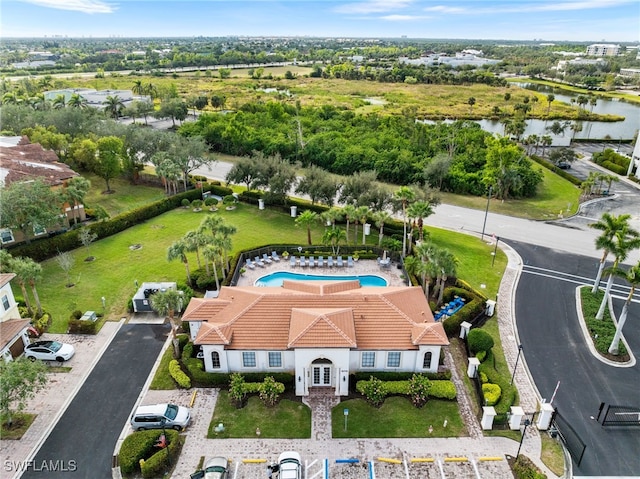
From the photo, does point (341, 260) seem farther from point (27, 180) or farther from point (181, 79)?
point (181, 79)

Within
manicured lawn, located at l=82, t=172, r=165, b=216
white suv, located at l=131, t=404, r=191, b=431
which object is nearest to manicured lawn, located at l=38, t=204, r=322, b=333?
manicured lawn, located at l=82, t=172, r=165, b=216

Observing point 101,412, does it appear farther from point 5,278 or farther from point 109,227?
point 109,227

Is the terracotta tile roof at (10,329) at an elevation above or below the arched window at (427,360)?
above

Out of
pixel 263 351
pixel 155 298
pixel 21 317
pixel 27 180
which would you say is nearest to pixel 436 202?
pixel 263 351

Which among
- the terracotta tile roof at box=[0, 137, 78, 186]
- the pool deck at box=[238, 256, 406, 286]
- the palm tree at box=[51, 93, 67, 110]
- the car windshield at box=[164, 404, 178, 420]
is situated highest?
the palm tree at box=[51, 93, 67, 110]

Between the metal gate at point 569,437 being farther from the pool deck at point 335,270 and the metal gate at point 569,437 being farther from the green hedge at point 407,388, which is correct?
the pool deck at point 335,270

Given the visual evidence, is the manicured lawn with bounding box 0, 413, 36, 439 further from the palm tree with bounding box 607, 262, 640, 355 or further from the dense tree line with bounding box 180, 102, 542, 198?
the dense tree line with bounding box 180, 102, 542, 198

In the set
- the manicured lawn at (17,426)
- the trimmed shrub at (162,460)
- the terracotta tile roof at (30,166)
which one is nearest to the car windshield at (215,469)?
the trimmed shrub at (162,460)
